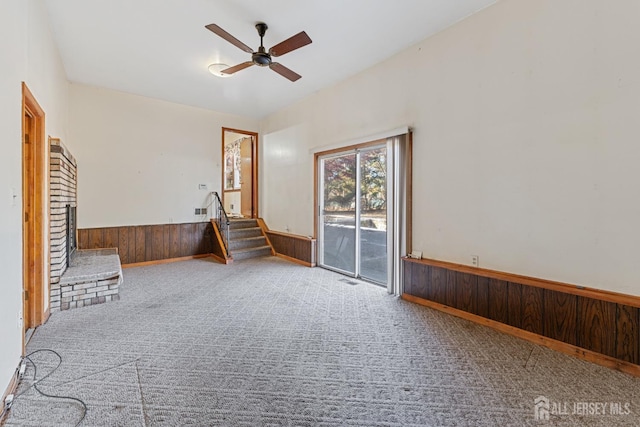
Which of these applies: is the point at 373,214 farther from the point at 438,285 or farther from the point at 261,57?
the point at 261,57

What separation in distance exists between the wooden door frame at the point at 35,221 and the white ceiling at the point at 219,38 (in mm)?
1313

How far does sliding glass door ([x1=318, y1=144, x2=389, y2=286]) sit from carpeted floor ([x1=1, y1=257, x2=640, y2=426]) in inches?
42.6

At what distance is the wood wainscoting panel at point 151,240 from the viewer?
5.02 meters

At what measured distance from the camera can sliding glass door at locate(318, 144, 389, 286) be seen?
4.16m

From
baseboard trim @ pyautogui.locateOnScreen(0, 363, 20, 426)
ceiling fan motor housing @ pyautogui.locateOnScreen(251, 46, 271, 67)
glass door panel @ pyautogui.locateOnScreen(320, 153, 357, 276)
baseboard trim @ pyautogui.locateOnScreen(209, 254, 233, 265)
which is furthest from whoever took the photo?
baseboard trim @ pyautogui.locateOnScreen(209, 254, 233, 265)

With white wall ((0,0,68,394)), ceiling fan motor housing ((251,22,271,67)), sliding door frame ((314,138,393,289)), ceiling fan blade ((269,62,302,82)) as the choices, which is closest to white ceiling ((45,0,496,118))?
ceiling fan motor housing ((251,22,271,67))

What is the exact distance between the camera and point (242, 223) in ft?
21.7

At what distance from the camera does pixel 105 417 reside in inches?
63.6

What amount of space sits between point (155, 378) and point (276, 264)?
11.4ft

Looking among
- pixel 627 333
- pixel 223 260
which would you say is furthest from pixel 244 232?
pixel 627 333

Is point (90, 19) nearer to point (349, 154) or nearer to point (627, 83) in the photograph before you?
point (349, 154)

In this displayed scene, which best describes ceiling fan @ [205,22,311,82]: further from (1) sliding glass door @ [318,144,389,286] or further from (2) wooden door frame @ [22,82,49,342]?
(2) wooden door frame @ [22,82,49,342]

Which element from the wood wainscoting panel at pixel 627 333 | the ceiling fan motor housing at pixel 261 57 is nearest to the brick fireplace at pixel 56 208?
the ceiling fan motor housing at pixel 261 57

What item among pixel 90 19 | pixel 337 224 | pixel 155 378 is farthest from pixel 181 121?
pixel 155 378
